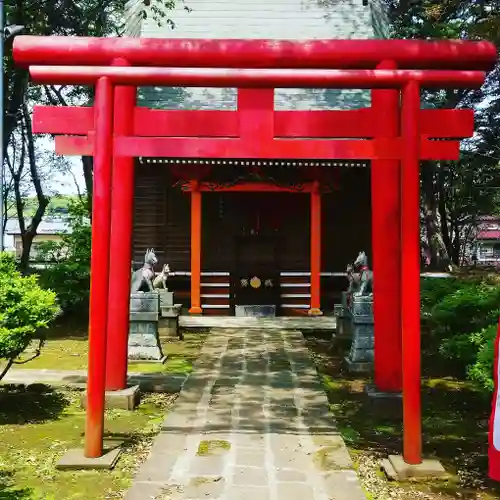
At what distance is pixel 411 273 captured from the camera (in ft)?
15.3

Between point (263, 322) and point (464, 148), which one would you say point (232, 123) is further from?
point (464, 148)

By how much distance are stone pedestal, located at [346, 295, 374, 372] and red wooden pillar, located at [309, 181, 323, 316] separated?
527cm

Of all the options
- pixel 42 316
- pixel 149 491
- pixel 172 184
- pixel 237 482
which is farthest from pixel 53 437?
pixel 172 184

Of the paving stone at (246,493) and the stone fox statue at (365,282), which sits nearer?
the paving stone at (246,493)

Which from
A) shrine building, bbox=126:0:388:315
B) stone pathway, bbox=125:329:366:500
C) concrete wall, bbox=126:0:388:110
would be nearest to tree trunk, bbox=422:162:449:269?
concrete wall, bbox=126:0:388:110

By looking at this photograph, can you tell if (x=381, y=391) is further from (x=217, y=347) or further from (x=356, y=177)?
(x=356, y=177)

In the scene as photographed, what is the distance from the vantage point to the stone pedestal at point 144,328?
856cm

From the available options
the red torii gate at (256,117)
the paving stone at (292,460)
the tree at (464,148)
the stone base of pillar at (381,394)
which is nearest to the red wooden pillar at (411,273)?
the red torii gate at (256,117)

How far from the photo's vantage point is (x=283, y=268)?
14617mm

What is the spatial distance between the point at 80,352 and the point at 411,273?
7052mm

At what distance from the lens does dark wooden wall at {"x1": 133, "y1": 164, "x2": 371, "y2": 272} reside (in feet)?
47.9

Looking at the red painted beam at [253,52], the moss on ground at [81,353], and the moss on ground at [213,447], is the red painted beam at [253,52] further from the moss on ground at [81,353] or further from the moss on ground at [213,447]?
the moss on ground at [81,353]

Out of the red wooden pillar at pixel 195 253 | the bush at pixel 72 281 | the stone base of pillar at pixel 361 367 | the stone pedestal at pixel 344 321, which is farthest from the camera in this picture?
the red wooden pillar at pixel 195 253

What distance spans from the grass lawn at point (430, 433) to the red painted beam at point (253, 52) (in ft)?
11.4
